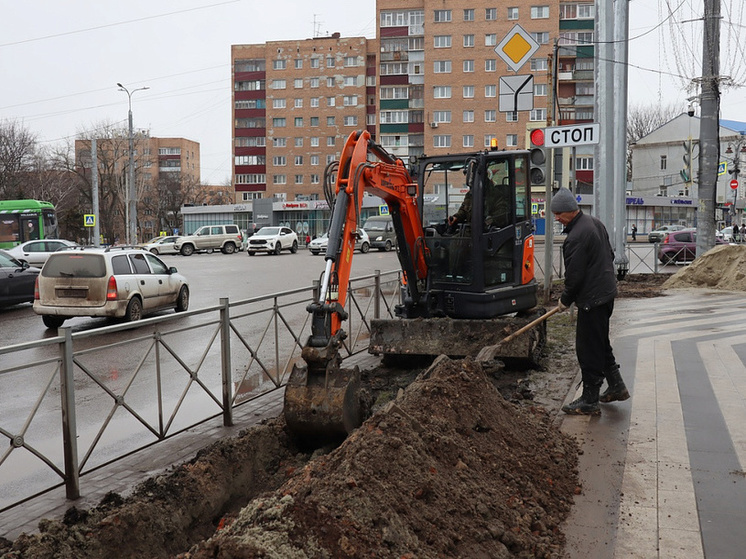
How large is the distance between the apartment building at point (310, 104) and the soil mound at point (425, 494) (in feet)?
261

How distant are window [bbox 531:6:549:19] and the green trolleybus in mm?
54611

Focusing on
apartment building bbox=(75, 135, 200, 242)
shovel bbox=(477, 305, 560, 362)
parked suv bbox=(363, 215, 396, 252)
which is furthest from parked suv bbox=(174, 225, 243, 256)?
shovel bbox=(477, 305, 560, 362)

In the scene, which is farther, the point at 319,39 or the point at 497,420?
the point at 319,39

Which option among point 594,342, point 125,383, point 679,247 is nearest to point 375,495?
point 125,383

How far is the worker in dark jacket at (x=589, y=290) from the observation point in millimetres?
6609

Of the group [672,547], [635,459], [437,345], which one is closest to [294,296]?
[437,345]

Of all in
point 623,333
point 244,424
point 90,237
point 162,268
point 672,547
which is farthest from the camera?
point 90,237

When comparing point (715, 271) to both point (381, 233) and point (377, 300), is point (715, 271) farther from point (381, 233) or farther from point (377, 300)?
point (381, 233)

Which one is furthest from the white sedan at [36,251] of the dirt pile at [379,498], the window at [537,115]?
the window at [537,115]

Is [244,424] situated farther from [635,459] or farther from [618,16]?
[618,16]

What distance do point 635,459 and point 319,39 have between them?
85.7 metres

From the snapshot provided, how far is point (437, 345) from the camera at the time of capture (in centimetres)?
866

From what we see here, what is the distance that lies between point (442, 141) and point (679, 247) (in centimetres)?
4729

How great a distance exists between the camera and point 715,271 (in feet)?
63.2
